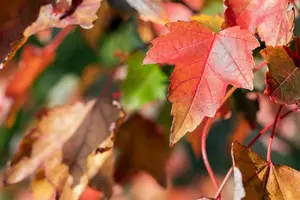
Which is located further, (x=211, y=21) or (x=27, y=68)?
(x=27, y=68)

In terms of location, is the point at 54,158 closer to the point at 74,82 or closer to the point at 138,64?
the point at 138,64

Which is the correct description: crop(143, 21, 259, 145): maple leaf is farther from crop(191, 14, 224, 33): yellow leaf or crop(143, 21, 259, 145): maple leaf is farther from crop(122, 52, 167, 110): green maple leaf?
crop(122, 52, 167, 110): green maple leaf

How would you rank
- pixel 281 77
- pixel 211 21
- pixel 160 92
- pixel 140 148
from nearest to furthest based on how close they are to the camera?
pixel 281 77, pixel 211 21, pixel 160 92, pixel 140 148

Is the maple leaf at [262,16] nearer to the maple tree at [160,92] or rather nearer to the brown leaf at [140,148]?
the maple tree at [160,92]

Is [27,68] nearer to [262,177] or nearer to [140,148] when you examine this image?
[140,148]

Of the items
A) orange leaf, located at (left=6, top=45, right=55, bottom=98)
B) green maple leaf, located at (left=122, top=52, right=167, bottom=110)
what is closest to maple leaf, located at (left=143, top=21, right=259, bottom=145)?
green maple leaf, located at (left=122, top=52, right=167, bottom=110)

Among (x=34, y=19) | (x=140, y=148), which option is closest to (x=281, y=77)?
(x=34, y=19)
